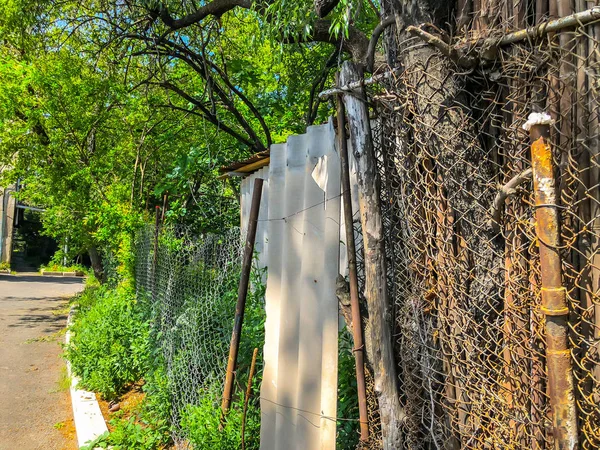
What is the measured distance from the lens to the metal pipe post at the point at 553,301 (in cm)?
182

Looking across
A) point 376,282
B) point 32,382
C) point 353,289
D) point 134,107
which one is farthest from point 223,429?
point 134,107

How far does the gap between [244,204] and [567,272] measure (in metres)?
5.62

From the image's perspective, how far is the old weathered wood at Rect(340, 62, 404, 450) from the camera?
2.50m

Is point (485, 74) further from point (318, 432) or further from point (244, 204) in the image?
point (244, 204)

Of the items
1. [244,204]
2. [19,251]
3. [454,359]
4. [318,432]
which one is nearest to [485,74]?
[454,359]

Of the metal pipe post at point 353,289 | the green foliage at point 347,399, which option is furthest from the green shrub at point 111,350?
the metal pipe post at point 353,289

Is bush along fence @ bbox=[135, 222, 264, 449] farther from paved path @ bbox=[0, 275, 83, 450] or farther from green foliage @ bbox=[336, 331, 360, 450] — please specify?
paved path @ bbox=[0, 275, 83, 450]

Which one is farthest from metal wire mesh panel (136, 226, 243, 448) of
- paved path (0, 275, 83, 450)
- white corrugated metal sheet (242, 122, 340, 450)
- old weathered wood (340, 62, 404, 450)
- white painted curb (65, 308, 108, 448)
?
old weathered wood (340, 62, 404, 450)

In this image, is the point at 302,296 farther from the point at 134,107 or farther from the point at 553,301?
the point at 134,107

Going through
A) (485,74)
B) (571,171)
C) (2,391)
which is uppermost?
(485,74)

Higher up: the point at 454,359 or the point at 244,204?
the point at 244,204

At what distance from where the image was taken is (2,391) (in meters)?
6.91

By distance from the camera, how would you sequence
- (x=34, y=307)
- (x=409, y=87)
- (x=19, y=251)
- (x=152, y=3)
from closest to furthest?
(x=409, y=87)
(x=152, y=3)
(x=34, y=307)
(x=19, y=251)

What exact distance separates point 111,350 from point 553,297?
618 cm
